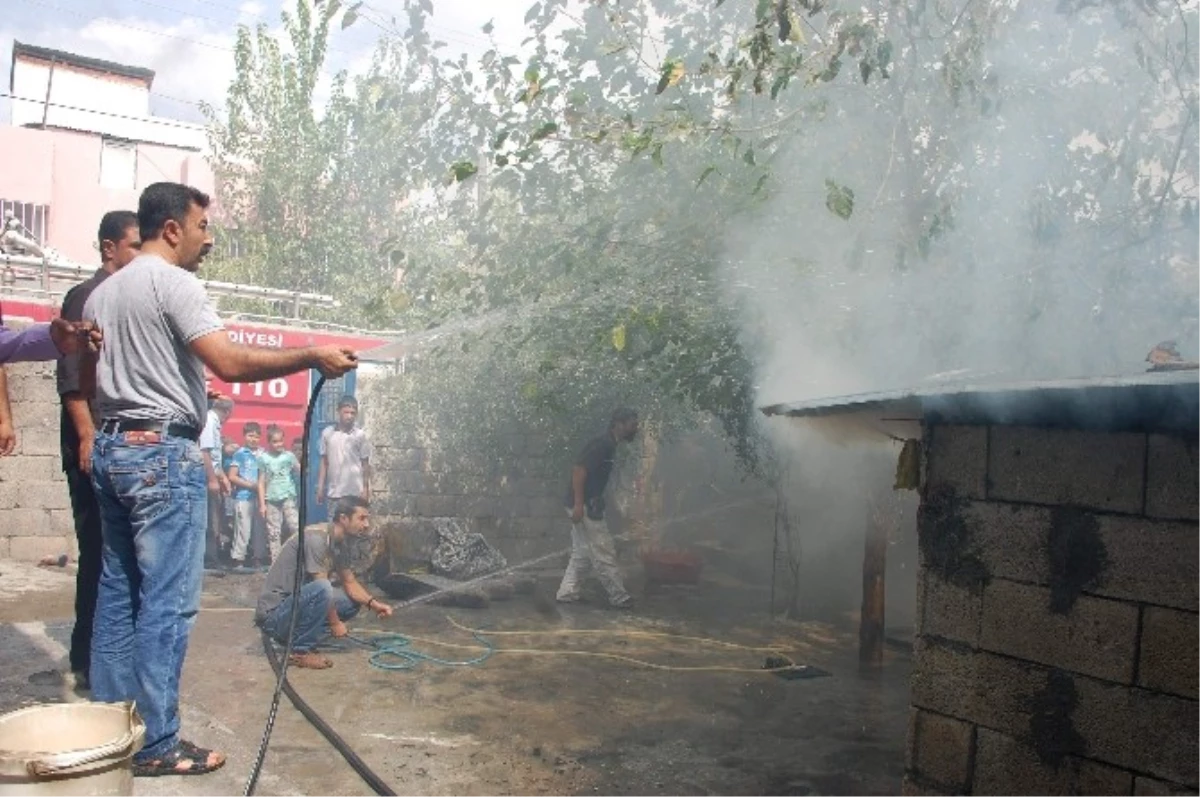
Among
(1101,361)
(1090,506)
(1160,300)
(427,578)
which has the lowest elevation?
(427,578)

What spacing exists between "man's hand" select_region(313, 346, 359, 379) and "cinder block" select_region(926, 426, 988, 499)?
6.60 feet

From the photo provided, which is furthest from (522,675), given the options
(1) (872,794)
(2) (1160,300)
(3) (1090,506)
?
(2) (1160,300)

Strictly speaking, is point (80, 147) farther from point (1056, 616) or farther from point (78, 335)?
point (1056, 616)

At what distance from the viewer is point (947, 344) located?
734 cm

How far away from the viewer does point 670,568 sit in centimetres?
962

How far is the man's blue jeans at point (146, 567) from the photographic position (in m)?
3.32

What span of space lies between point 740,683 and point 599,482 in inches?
123

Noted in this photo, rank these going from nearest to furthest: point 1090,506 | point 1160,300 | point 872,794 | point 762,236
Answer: point 1090,506
point 872,794
point 1160,300
point 762,236

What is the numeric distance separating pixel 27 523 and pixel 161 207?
6821 mm

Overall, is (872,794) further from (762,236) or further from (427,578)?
(427,578)

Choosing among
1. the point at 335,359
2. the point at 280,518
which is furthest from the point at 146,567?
the point at 280,518

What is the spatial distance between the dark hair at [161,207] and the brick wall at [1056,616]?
288 cm

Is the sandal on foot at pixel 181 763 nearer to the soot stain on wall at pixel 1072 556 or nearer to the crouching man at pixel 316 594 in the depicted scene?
the crouching man at pixel 316 594

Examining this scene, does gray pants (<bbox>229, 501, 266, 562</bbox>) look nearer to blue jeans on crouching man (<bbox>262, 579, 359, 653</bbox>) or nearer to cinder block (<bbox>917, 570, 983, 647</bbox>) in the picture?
blue jeans on crouching man (<bbox>262, 579, 359, 653</bbox>)
